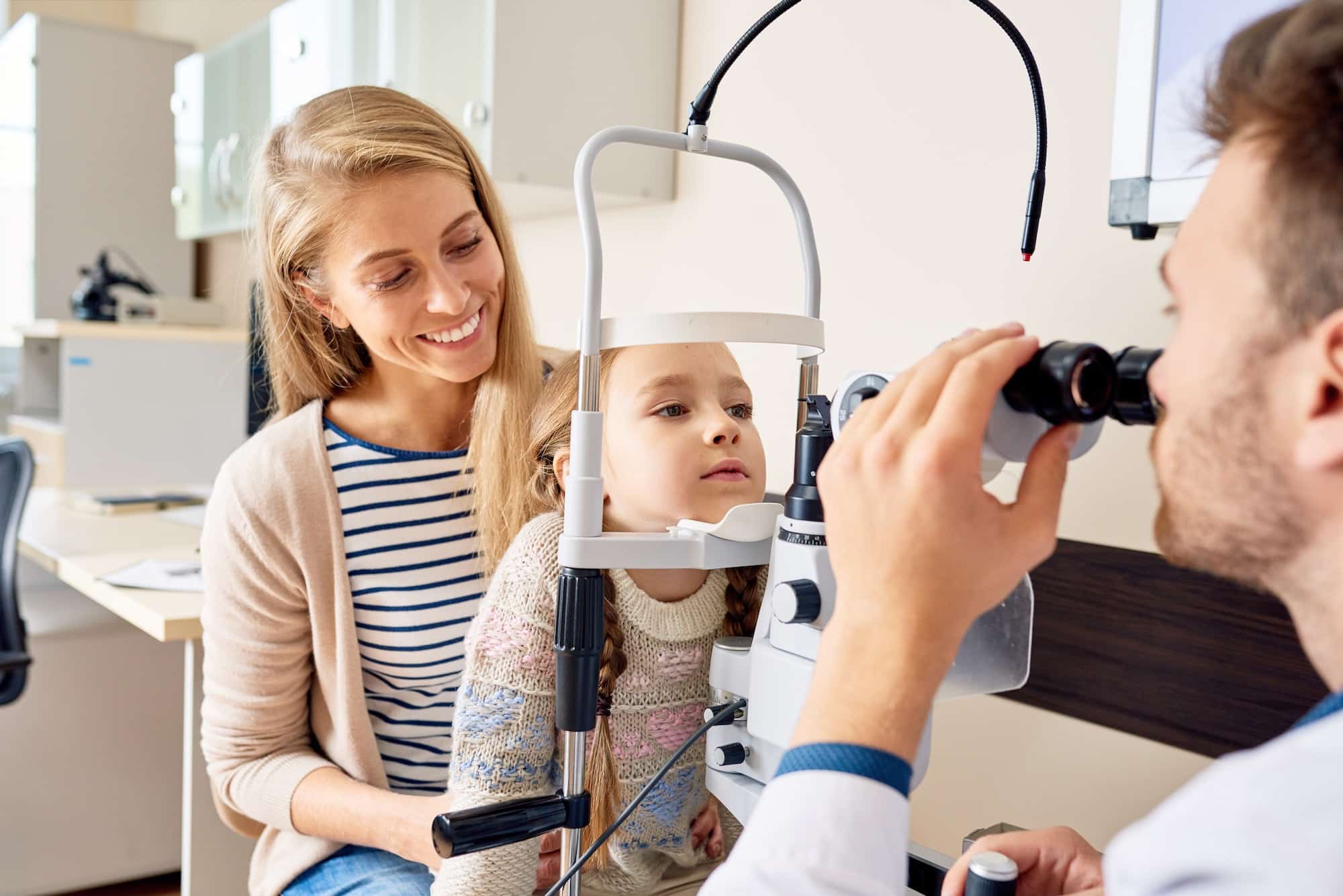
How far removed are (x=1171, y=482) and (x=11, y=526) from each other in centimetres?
216

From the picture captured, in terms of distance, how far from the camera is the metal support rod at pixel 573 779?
80cm

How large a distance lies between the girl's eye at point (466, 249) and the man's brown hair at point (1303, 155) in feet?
2.94

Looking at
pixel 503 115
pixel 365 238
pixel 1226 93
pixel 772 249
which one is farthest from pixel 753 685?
pixel 503 115

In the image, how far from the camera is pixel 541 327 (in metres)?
2.13

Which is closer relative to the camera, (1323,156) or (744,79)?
(1323,156)

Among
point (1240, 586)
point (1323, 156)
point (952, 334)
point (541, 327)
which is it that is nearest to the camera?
point (1323, 156)

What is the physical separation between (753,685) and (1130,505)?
0.66 m

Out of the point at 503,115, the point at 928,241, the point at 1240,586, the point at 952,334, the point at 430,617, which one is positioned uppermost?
the point at 503,115

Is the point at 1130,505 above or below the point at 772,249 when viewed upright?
below

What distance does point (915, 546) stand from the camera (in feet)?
1.87

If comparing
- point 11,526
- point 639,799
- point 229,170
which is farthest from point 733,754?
point 229,170

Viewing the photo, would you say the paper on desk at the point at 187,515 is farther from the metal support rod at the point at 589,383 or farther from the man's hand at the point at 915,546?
the man's hand at the point at 915,546

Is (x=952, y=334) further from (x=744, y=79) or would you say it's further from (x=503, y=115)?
(x=503, y=115)

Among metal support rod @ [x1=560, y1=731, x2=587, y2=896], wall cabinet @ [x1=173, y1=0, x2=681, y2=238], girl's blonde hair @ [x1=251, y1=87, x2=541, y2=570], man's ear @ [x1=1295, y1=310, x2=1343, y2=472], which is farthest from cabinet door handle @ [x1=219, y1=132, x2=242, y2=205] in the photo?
man's ear @ [x1=1295, y1=310, x2=1343, y2=472]
